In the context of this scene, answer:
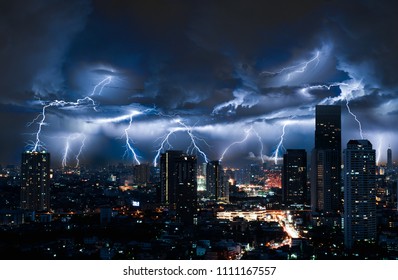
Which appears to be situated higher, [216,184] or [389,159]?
[389,159]

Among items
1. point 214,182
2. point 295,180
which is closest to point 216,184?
point 214,182

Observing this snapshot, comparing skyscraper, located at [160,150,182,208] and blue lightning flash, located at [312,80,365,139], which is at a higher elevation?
blue lightning flash, located at [312,80,365,139]

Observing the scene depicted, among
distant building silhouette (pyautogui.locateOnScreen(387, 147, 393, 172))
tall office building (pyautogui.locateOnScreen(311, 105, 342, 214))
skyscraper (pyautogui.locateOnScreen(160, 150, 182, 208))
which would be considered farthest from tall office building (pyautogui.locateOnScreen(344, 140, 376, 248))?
skyscraper (pyautogui.locateOnScreen(160, 150, 182, 208))

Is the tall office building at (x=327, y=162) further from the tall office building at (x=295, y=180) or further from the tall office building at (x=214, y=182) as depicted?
the tall office building at (x=214, y=182)

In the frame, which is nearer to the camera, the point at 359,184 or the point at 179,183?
the point at 359,184

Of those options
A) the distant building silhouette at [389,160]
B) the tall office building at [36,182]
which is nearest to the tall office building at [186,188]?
the tall office building at [36,182]

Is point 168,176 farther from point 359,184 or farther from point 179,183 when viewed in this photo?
point 359,184

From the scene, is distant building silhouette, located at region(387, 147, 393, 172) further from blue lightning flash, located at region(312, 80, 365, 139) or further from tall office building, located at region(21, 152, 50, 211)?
tall office building, located at region(21, 152, 50, 211)
